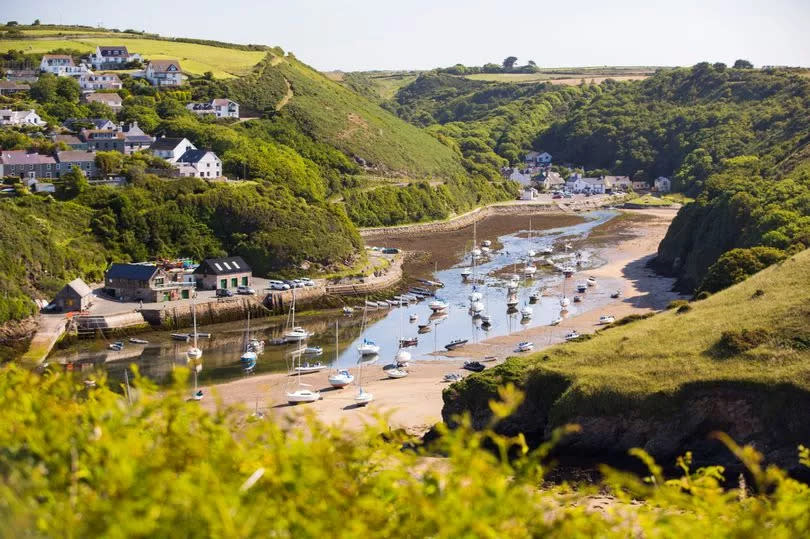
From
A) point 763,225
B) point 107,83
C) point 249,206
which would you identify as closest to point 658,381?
point 763,225

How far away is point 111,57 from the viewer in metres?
117

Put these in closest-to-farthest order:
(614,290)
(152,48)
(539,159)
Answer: (614,290) → (152,48) → (539,159)

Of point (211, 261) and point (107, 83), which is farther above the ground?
point (107, 83)

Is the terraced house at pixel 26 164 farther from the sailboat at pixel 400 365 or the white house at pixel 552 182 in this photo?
the white house at pixel 552 182

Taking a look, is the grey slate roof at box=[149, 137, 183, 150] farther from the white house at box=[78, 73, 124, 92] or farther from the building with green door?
the white house at box=[78, 73, 124, 92]

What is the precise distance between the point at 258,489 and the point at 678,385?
2442cm

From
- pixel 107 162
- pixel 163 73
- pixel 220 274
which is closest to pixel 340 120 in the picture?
pixel 163 73

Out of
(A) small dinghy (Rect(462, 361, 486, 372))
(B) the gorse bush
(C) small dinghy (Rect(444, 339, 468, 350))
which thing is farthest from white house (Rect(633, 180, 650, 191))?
(B) the gorse bush

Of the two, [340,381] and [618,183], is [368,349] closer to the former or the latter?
[340,381]

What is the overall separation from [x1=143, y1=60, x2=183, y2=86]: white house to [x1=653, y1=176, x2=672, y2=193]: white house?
227 feet

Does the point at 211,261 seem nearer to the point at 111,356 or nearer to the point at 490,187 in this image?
the point at 111,356

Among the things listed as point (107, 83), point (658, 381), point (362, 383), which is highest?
point (107, 83)

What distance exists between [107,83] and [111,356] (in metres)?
63.0

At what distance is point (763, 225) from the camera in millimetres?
67375
